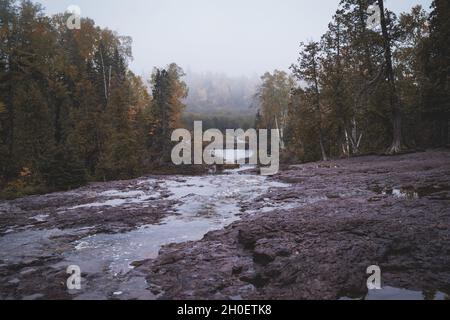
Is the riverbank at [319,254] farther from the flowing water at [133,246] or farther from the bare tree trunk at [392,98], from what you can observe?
the bare tree trunk at [392,98]

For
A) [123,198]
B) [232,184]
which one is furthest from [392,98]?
[123,198]

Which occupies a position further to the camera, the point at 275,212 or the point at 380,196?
the point at 380,196

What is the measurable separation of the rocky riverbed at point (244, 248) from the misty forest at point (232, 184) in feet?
0.13

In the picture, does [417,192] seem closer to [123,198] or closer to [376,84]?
[123,198]

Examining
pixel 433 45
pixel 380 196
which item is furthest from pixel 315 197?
pixel 433 45

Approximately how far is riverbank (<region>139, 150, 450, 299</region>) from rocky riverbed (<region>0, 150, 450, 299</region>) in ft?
0.06

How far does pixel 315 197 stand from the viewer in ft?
37.6

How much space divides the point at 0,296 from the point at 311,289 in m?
4.80

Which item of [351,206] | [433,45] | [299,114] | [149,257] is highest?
[433,45]

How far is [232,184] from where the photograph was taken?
18469 mm

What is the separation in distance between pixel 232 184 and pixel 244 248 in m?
11.7

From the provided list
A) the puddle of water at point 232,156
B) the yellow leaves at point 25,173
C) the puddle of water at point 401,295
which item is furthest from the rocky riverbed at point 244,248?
the puddle of water at point 232,156

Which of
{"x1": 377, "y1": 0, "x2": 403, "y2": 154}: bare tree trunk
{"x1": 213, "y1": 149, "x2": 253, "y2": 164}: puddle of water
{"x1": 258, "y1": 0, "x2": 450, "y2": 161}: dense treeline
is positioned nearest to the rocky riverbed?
{"x1": 377, "y1": 0, "x2": 403, "y2": 154}: bare tree trunk
